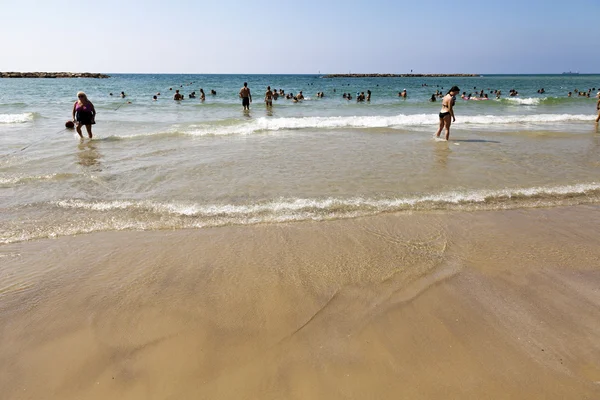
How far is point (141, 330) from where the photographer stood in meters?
2.77

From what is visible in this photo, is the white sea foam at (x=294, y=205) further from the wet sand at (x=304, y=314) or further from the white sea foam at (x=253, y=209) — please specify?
the wet sand at (x=304, y=314)

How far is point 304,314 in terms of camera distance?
2.94 meters

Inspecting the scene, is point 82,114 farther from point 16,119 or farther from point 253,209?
point 253,209

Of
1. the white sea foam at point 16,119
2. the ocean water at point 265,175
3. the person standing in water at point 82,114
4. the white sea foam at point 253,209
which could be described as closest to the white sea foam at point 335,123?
the ocean water at point 265,175

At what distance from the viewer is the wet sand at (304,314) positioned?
231cm

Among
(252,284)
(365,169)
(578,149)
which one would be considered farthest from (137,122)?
(578,149)

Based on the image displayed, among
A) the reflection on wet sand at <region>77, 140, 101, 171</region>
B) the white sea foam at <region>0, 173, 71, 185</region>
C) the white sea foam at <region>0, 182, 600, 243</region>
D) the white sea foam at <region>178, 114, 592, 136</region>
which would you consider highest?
the white sea foam at <region>178, 114, 592, 136</region>

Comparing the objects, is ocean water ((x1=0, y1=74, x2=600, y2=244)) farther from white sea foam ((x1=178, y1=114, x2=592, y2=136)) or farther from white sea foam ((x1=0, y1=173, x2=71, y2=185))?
white sea foam ((x1=178, y1=114, x2=592, y2=136))

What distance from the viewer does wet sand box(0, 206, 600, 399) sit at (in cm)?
231

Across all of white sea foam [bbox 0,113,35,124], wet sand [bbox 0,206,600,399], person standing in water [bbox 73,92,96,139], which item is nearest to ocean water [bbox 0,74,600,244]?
person standing in water [bbox 73,92,96,139]

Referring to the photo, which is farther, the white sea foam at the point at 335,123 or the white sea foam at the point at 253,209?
the white sea foam at the point at 335,123

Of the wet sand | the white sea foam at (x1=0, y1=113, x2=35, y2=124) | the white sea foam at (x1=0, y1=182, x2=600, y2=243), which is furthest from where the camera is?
the white sea foam at (x1=0, y1=113, x2=35, y2=124)

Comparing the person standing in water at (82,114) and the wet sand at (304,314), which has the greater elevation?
the person standing in water at (82,114)

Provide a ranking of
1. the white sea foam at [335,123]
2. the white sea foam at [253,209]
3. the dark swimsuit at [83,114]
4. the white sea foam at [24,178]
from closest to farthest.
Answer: the white sea foam at [253,209] < the white sea foam at [24,178] < the dark swimsuit at [83,114] < the white sea foam at [335,123]
